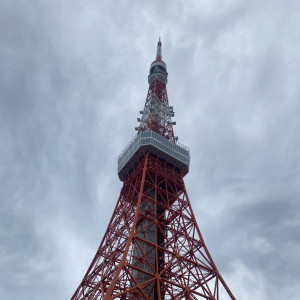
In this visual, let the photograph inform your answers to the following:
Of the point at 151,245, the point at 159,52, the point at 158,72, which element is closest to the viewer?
the point at 151,245

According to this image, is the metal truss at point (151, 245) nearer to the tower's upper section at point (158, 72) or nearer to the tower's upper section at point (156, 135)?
the tower's upper section at point (156, 135)

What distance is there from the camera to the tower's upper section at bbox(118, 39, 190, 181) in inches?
1264

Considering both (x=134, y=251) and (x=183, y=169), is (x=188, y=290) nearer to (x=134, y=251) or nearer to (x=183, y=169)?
(x=134, y=251)

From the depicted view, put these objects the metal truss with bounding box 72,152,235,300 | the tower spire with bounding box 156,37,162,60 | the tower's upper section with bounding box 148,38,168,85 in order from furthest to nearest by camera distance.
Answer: the tower spire with bounding box 156,37,162,60, the tower's upper section with bounding box 148,38,168,85, the metal truss with bounding box 72,152,235,300

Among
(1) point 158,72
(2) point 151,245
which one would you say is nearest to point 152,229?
(2) point 151,245

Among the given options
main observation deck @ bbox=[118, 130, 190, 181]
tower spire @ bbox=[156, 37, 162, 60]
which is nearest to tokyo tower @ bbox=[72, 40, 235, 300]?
main observation deck @ bbox=[118, 130, 190, 181]

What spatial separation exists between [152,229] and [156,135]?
888cm

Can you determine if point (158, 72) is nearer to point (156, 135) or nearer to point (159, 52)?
point (159, 52)

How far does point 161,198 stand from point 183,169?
384 centimetres

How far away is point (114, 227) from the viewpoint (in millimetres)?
28625

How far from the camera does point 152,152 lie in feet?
105

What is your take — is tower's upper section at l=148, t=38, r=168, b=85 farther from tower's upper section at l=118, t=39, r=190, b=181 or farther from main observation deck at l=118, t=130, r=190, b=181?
main observation deck at l=118, t=130, r=190, b=181

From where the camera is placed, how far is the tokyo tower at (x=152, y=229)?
22984 mm

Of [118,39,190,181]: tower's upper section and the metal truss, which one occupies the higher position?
[118,39,190,181]: tower's upper section
